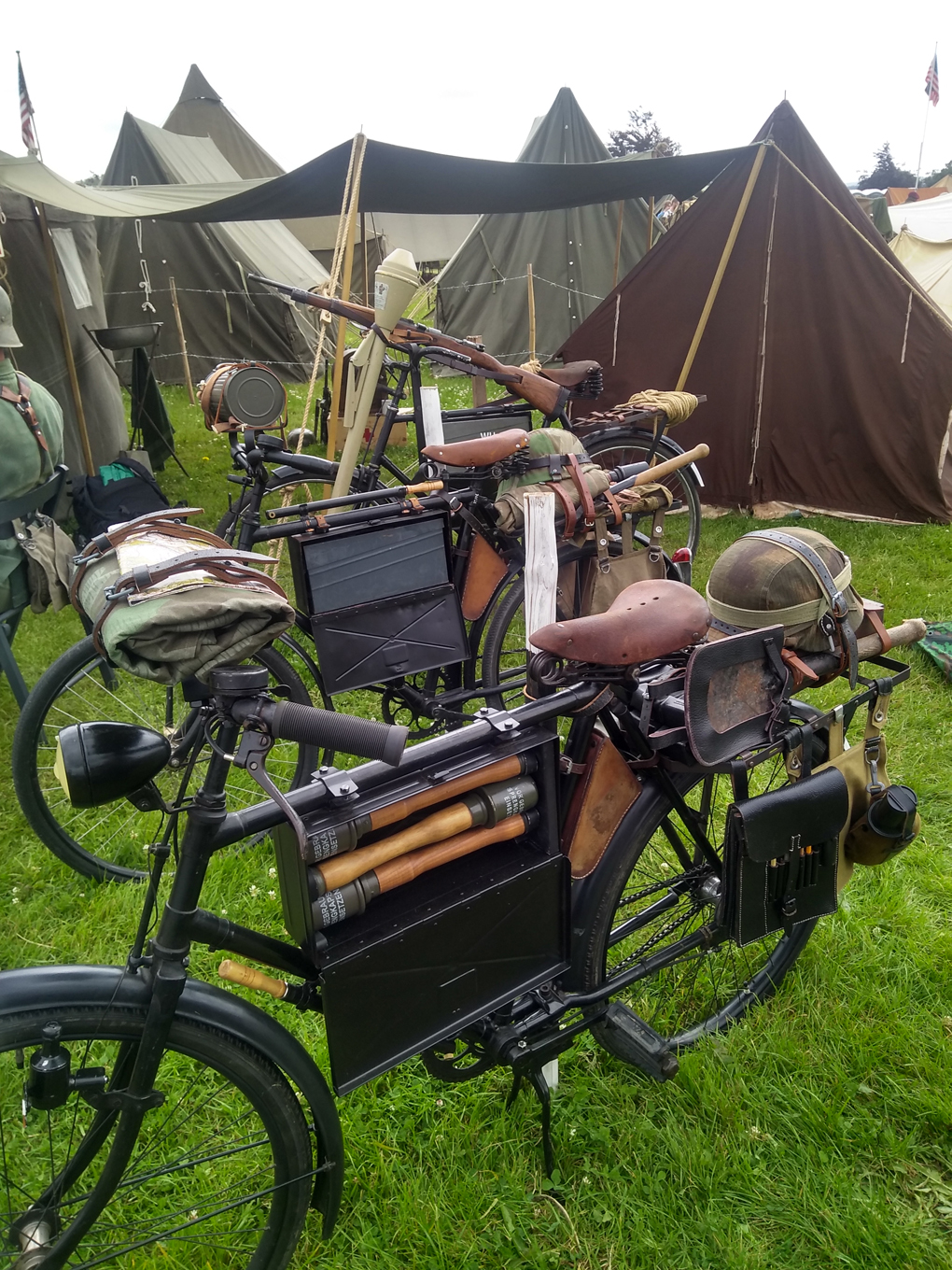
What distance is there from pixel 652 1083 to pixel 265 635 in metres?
1.64

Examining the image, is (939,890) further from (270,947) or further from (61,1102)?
(61,1102)

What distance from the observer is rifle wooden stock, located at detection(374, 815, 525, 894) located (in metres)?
1.47

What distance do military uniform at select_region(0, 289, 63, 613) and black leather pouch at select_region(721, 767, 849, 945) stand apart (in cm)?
248

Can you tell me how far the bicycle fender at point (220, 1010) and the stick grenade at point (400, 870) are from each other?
0.60ft

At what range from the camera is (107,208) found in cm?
520

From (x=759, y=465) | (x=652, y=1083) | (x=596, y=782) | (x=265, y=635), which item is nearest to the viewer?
(x=265, y=635)

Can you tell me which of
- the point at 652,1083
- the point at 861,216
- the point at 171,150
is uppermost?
the point at 171,150

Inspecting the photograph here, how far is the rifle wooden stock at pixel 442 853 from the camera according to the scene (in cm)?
147

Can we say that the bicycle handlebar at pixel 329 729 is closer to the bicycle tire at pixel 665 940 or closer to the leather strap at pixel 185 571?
the leather strap at pixel 185 571

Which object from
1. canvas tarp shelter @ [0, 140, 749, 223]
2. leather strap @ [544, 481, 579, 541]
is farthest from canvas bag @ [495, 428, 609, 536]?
canvas tarp shelter @ [0, 140, 749, 223]

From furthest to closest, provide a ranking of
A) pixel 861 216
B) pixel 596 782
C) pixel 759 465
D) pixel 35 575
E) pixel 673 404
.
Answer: pixel 759 465
pixel 861 216
pixel 673 404
pixel 35 575
pixel 596 782

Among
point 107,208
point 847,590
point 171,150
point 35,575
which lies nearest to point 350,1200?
point 847,590

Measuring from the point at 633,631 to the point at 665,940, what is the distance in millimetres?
983

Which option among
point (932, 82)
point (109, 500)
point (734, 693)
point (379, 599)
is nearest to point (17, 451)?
point (379, 599)
